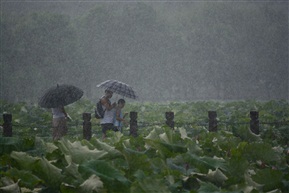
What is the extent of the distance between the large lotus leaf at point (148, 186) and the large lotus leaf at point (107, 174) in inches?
6.1

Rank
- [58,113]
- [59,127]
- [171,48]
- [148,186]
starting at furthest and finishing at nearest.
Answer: [171,48] → [58,113] → [59,127] → [148,186]

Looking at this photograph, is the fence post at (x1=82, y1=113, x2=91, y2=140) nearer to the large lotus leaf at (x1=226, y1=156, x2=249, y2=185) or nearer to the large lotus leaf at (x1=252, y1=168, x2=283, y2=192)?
the large lotus leaf at (x1=226, y1=156, x2=249, y2=185)

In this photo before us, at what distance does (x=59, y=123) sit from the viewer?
1089 cm

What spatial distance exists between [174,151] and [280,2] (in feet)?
A: 402

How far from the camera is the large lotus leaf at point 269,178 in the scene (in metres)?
2.37

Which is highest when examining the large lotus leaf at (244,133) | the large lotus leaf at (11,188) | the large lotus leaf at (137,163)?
the large lotus leaf at (244,133)

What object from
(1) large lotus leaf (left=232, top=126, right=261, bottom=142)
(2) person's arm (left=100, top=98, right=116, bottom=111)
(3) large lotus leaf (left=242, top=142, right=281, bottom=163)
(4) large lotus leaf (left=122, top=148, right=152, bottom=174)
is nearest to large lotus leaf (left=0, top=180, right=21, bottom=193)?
(4) large lotus leaf (left=122, top=148, right=152, bottom=174)

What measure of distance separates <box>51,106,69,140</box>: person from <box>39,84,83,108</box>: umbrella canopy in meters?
0.12

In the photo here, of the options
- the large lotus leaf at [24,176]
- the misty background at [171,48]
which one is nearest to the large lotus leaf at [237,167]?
the large lotus leaf at [24,176]

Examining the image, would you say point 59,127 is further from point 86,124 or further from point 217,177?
point 217,177

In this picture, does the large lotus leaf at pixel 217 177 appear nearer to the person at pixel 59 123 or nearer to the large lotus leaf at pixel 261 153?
the large lotus leaf at pixel 261 153

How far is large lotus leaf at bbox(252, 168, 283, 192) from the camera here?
2.37 meters

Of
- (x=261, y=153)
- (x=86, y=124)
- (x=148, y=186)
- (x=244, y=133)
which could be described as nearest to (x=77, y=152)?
(x=148, y=186)

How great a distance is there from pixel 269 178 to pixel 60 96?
30.1 ft
